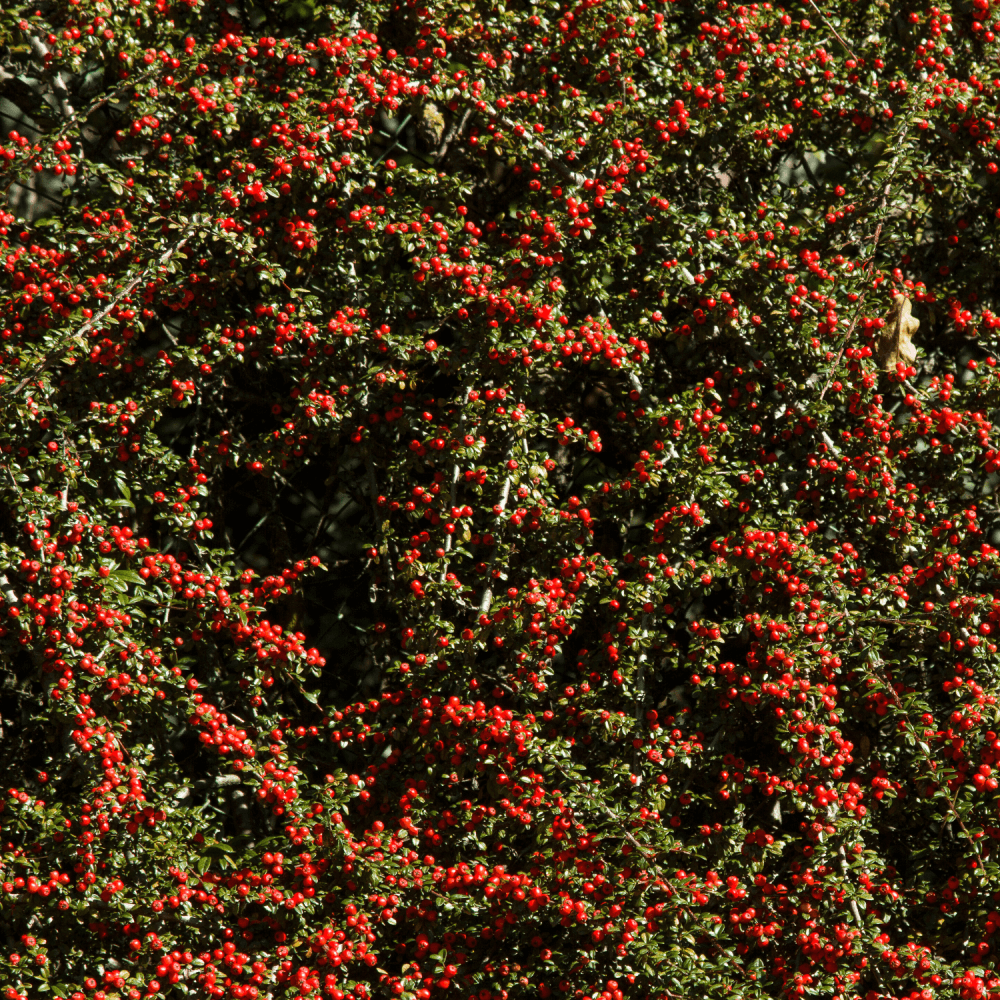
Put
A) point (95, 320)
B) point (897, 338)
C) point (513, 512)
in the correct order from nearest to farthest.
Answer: point (95, 320), point (513, 512), point (897, 338)

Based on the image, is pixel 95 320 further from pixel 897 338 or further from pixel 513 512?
pixel 897 338

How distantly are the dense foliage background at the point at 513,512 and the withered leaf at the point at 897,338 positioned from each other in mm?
29

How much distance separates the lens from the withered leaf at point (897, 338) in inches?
162

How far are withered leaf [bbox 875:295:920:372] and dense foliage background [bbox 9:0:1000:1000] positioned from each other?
29 mm

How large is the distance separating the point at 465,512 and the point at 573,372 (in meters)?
1.21

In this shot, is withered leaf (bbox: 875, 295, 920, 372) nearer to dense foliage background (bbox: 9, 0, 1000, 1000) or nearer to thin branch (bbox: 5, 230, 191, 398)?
dense foliage background (bbox: 9, 0, 1000, 1000)

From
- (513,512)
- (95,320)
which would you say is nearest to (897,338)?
(513,512)

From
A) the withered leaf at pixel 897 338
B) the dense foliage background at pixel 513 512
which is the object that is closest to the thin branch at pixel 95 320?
the dense foliage background at pixel 513 512

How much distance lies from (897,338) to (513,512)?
73.8 inches

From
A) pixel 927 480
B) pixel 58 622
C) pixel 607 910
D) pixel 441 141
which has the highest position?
pixel 441 141

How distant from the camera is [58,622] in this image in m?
3.38

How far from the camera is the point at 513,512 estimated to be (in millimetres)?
3762

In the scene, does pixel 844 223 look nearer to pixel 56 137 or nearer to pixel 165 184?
pixel 165 184

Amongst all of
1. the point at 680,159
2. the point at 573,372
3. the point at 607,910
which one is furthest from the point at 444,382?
the point at 607,910
